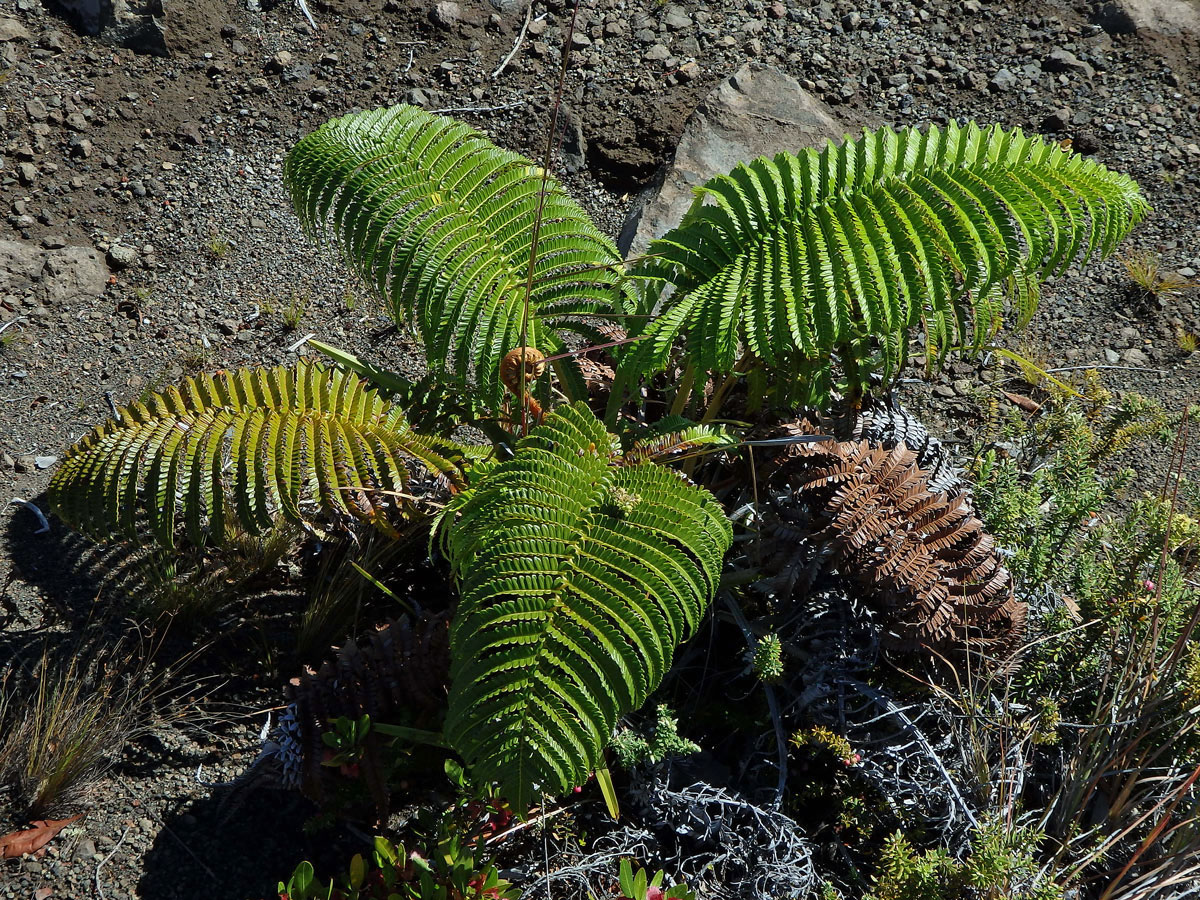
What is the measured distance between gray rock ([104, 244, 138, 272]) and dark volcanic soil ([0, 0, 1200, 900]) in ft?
0.06

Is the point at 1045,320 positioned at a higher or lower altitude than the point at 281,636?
higher

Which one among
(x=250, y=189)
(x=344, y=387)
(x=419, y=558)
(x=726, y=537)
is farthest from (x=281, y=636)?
(x=250, y=189)

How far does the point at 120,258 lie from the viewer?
13.1 feet

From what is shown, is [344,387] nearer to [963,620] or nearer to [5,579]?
[5,579]

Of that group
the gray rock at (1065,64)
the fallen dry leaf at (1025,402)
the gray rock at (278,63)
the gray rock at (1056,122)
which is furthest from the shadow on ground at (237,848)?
the gray rock at (1065,64)

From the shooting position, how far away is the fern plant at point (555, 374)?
224cm

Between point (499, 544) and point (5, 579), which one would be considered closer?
point (499, 544)

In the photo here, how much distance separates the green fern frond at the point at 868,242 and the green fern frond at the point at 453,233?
32 cm

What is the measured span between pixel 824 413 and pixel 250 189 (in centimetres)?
262

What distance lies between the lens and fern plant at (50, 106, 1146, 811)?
7.34 feet

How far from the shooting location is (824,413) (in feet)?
Result: 10.5

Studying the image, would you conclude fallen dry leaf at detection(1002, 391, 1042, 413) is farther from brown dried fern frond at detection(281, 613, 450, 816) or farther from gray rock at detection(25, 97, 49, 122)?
gray rock at detection(25, 97, 49, 122)

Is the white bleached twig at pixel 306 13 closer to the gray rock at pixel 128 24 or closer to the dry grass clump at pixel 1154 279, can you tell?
the gray rock at pixel 128 24

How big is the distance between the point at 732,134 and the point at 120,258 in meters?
2.56
